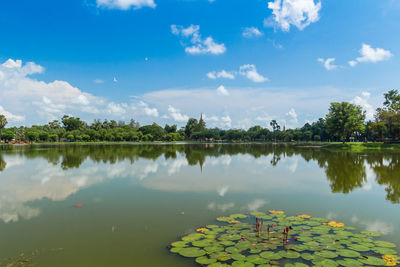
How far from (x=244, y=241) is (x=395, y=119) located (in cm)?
5911

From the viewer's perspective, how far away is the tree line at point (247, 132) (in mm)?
58000

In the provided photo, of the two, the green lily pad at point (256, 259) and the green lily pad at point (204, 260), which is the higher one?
the green lily pad at point (256, 259)

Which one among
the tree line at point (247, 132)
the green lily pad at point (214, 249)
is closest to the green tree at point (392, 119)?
the tree line at point (247, 132)

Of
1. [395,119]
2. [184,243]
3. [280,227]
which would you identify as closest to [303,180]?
[280,227]

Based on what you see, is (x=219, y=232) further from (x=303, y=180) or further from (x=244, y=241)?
(x=303, y=180)

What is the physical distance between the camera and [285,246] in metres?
6.36

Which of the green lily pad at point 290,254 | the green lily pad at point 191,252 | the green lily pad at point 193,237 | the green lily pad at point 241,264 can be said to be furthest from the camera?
the green lily pad at point 193,237

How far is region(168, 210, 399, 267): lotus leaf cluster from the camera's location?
565 cm

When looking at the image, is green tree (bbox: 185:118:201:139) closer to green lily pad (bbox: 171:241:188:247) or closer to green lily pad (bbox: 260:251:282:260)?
green lily pad (bbox: 171:241:188:247)

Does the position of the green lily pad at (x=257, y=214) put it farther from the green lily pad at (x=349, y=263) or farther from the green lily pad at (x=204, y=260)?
the green lily pad at (x=204, y=260)

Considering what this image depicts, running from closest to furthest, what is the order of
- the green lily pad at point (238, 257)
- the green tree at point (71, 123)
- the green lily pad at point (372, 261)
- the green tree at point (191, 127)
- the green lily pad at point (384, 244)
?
the green lily pad at point (372, 261) → the green lily pad at point (238, 257) → the green lily pad at point (384, 244) → the green tree at point (71, 123) → the green tree at point (191, 127)

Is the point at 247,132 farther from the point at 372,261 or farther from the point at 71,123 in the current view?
the point at 372,261

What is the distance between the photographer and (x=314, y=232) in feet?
23.9

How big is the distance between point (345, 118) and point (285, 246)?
6165 cm
